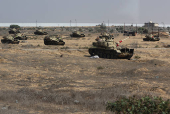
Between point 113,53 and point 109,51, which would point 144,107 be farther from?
Answer: point 109,51

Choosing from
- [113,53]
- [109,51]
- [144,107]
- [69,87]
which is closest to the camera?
[144,107]

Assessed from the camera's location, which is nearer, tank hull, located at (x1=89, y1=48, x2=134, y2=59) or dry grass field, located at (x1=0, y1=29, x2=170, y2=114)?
dry grass field, located at (x1=0, y1=29, x2=170, y2=114)

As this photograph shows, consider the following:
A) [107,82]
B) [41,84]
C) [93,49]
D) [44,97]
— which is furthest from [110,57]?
[44,97]

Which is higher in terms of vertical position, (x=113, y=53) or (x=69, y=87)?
(x=113, y=53)

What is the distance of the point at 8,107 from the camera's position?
8.55 meters

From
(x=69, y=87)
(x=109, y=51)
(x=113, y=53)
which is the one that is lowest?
(x=69, y=87)

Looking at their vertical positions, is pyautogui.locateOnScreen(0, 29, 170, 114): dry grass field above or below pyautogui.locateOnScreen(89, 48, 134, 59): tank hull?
below

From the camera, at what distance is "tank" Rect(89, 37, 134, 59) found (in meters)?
24.8

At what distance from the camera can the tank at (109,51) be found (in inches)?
975

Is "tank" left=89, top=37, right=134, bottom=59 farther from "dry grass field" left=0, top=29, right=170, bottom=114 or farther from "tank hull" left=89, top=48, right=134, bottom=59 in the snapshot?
"dry grass field" left=0, top=29, right=170, bottom=114

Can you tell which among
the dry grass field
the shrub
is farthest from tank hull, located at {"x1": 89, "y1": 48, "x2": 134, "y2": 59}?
the shrub

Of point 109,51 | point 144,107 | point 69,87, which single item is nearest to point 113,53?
point 109,51

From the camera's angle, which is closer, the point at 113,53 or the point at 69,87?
the point at 69,87

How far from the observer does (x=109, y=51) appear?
83.0 ft
